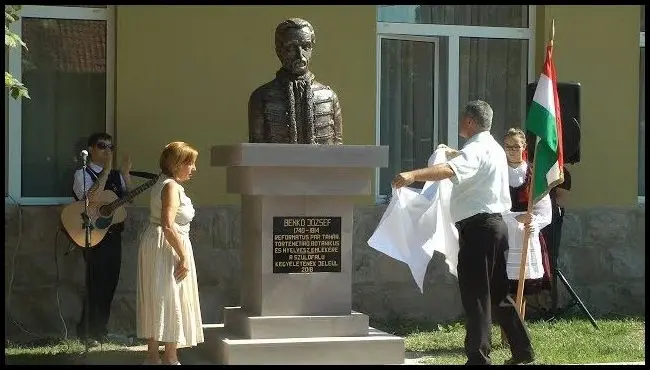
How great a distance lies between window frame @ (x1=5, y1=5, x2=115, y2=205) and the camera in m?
10.4

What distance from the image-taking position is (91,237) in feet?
30.7

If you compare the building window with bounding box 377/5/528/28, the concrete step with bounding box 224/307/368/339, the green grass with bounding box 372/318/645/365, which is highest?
the building window with bounding box 377/5/528/28

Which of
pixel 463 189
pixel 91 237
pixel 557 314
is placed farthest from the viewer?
pixel 557 314

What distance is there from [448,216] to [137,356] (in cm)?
260

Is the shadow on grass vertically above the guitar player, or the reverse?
the guitar player

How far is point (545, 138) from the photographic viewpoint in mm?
8625

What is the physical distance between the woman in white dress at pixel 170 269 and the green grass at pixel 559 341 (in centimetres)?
196

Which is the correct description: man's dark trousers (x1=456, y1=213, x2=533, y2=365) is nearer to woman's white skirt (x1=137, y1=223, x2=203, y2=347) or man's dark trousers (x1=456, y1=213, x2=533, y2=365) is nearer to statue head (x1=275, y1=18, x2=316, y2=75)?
statue head (x1=275, y1=18, x2=316, y2=75)

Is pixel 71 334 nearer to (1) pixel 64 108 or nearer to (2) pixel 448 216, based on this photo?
(1) pixel 64 108

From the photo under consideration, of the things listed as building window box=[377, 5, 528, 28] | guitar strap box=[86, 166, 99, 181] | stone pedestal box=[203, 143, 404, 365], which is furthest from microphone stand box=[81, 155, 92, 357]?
building window box=[377, 5, 528, 28]

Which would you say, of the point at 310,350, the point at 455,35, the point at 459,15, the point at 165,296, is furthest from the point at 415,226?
the point at 459,15

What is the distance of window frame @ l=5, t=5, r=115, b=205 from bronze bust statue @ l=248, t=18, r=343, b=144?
8.49 feet

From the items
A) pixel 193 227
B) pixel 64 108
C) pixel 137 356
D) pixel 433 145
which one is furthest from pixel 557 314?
pixel 64 108

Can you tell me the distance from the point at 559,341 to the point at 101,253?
12.8ft
